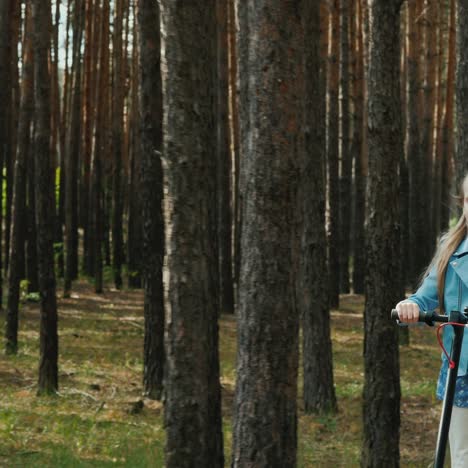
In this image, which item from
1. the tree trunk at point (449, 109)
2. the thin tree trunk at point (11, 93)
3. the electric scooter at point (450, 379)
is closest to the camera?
the electric scooter at point (450, 379)

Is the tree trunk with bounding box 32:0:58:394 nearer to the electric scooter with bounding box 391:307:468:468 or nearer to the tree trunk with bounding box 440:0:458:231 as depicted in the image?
the electric scooter with bounding box 391:307:468:468

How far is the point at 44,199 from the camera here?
35.6 feet

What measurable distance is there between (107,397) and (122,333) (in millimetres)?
5302

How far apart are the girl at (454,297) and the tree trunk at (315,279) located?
6547 mm

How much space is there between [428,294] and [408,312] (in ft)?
1.10

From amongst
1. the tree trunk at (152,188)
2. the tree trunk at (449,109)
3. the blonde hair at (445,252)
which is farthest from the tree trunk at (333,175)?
the blonde hair at (445,252)

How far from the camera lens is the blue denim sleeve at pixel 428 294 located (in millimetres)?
4043

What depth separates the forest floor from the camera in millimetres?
8648

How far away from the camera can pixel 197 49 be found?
6383mm

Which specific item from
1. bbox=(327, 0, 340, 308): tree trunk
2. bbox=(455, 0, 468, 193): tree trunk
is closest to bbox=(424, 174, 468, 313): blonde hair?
bbox=(455, 0, 468, 193): tree trunk

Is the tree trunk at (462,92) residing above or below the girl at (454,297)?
above

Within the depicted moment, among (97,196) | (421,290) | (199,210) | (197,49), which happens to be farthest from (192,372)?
(97,196)

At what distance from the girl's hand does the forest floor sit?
4.75 meters

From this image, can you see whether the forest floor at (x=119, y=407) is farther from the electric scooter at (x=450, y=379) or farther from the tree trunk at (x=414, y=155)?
the tree trunk at (x=414, y=155)
